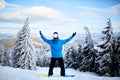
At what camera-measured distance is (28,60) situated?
114ft

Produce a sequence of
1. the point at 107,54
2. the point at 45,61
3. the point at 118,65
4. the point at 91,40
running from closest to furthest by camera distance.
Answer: the point at 118,65
the point at 107,54
the point at 91,40
the point at 45,61

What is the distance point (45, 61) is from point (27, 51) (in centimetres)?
6279

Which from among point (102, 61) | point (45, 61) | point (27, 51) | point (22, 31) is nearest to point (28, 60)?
point (27, 51)

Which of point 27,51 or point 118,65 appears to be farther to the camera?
point 27,51

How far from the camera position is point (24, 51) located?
114 ft

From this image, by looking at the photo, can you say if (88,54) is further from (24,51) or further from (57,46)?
(57,46)

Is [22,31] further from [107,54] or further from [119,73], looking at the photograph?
[119,73]

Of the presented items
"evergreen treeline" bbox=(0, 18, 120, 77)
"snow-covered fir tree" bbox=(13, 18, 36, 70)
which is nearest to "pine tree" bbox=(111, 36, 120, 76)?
"evergreen treeline" bbox=(0, 18, 120, 77)

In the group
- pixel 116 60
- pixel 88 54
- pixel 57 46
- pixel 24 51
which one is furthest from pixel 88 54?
pixel 57 46

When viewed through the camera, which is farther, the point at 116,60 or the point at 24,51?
the point at 24,51

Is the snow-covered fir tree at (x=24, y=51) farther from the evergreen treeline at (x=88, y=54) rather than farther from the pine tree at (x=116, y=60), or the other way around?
the pine tree at (x=116, y=60)

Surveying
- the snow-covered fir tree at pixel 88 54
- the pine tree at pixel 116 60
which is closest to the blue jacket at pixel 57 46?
the pine tree at pixel 116 60

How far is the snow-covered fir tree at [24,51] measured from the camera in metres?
34.4

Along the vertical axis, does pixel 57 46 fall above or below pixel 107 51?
above
